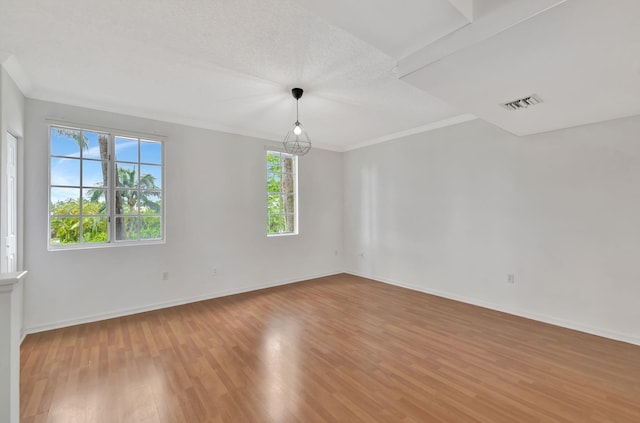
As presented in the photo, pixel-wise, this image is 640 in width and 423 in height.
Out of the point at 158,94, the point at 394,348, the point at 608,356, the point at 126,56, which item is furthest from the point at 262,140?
the point at 608,356

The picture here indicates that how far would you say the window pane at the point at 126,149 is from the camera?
3778 millimetres

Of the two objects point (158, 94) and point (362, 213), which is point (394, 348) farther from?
point (158, 94)

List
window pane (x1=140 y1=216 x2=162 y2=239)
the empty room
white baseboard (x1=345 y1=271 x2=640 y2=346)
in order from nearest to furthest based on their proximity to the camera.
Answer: the empty room, white baseboard (x1=345 y1=271 x2=640 y2=346), window pane (x1=140 y1=216 x2=162 y2=239)

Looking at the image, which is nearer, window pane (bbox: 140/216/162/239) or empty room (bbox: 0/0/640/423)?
empty room (bbox: 0/0/640/423)

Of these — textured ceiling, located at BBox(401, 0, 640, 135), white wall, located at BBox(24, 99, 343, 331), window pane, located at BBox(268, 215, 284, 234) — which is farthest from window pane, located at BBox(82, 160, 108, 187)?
textured ceiling, located at BBox(401, 0, 640, 135)

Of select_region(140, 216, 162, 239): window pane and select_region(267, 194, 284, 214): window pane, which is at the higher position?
select_region(267, 194, 284, 214): window pane

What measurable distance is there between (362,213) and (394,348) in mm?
3344

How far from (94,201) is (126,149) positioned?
806mm

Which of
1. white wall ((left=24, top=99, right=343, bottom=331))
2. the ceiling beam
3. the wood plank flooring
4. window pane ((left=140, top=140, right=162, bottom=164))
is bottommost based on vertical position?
the wood plank flooring

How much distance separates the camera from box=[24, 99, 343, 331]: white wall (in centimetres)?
322

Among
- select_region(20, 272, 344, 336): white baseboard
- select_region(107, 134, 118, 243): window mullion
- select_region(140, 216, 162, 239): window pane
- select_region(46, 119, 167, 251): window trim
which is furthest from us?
select_region(140, 216, 162, 239): window pane

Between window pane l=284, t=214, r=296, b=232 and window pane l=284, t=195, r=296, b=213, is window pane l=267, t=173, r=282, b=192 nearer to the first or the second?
window pane l=284, t=195, r=296, b=213

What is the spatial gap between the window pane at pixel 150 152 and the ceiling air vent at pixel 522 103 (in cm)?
434

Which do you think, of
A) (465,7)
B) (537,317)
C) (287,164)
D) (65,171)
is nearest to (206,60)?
(465,7)
